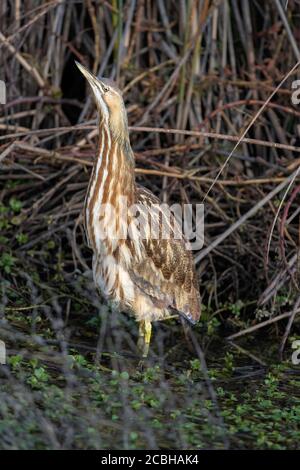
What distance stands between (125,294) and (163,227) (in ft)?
0.98

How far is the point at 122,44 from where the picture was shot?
4.59 meters

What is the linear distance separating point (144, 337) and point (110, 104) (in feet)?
2.96

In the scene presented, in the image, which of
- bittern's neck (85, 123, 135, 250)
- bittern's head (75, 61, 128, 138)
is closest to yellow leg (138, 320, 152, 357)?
bittern's neck (85, 123, 135, 250)

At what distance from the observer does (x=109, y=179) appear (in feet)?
11.5

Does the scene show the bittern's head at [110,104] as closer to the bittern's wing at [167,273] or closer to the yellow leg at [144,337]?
the bittern's wing at [167,273]

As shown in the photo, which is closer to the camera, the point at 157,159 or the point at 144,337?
the point at 144,337

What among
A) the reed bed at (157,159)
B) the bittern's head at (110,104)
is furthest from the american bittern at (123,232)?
the reed bed at (157,159)

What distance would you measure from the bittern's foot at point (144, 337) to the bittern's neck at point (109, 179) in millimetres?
410

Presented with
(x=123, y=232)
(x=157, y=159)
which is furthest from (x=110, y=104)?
(x=157, y=159)

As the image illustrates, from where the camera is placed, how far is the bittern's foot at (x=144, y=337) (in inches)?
143

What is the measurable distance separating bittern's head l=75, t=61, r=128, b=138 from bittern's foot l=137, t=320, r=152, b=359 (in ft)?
2.38

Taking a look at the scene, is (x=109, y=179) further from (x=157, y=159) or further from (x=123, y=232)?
(x=157, y=159)

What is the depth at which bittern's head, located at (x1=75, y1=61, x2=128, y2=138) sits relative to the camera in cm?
→ 346
